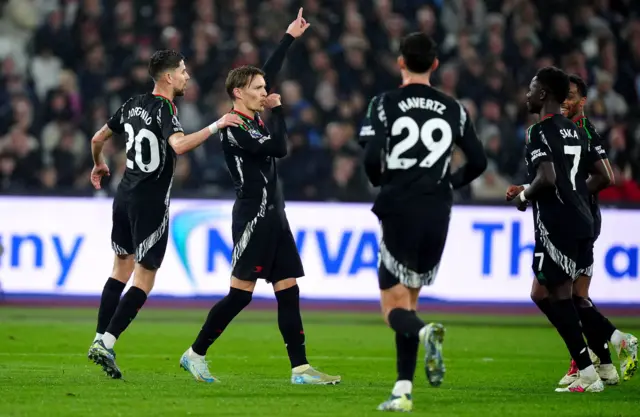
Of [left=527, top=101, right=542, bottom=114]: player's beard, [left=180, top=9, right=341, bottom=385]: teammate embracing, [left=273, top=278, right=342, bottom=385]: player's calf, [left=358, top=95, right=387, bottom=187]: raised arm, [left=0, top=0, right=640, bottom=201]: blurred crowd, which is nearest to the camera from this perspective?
[left=358, top=95, right=387, bottom=187]: raised arm

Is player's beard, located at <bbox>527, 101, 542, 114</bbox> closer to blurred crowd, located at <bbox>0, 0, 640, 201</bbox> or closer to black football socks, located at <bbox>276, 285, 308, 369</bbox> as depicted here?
black football socks, located at <bbox>276, 285, 308, 369</bbox>

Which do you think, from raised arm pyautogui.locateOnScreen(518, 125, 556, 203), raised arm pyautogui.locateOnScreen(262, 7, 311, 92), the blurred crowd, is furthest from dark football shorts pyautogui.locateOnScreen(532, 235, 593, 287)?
the blurred crowd

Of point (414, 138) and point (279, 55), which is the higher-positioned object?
point (279, 55)

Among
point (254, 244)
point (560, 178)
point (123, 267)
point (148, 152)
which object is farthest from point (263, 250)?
point (560, 178)

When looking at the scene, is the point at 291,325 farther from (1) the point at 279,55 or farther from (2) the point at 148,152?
(1) the point at 279,55

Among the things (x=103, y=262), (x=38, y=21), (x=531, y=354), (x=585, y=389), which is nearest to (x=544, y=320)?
(x=531, y=354)

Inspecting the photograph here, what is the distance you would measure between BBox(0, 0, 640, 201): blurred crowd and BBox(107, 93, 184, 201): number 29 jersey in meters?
6.95

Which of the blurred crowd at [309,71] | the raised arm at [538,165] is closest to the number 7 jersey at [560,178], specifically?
the raised arm at [538,165]

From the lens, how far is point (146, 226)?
30.5ft

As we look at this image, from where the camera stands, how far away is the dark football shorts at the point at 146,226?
9.30 m

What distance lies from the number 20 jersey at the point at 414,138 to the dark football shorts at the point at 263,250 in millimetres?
1775

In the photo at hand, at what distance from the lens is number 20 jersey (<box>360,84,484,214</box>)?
7273mm

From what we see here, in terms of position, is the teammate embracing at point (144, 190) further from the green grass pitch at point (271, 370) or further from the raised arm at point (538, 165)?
the raised arm at point (538, 165)

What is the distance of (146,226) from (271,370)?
1677 millimetres
